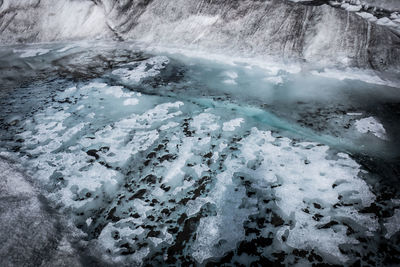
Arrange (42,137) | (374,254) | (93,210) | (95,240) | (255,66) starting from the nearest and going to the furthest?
(374,254) < (95,240) < (93,210) < (42,137) < (255,66)

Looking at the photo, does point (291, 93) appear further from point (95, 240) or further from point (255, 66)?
point (95, 240)

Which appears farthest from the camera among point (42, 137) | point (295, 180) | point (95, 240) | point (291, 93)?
point (291, 93)

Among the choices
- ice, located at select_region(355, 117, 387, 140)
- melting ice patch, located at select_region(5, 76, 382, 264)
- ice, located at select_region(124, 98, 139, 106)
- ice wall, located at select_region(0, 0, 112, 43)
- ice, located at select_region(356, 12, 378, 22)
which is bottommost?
melting ice patch, located at select_region(5, 76, 382, 264)

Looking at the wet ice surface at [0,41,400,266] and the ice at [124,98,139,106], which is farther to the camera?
the ice at [124,98,139,106]

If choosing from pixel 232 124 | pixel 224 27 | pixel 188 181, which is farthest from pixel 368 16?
pixel 188 181

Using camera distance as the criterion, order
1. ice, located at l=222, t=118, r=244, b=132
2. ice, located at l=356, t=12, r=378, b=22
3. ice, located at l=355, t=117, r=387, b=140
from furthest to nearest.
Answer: ice, located at l=356, t=12, r=378, b=22 → ice, located at l=222, t=118, r=244, b=132 → ice, located at l=355, t=117, r=387, b=140

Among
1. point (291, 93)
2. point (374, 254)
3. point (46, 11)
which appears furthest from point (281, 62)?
point (46, 11)

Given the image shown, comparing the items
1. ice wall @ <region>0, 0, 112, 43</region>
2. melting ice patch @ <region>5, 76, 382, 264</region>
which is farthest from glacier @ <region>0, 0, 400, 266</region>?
ice wall @ <region>0, 0, 112, 43</region>

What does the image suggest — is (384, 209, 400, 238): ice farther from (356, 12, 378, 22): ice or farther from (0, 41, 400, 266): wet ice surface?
(356, 12, 378, 22): ice
